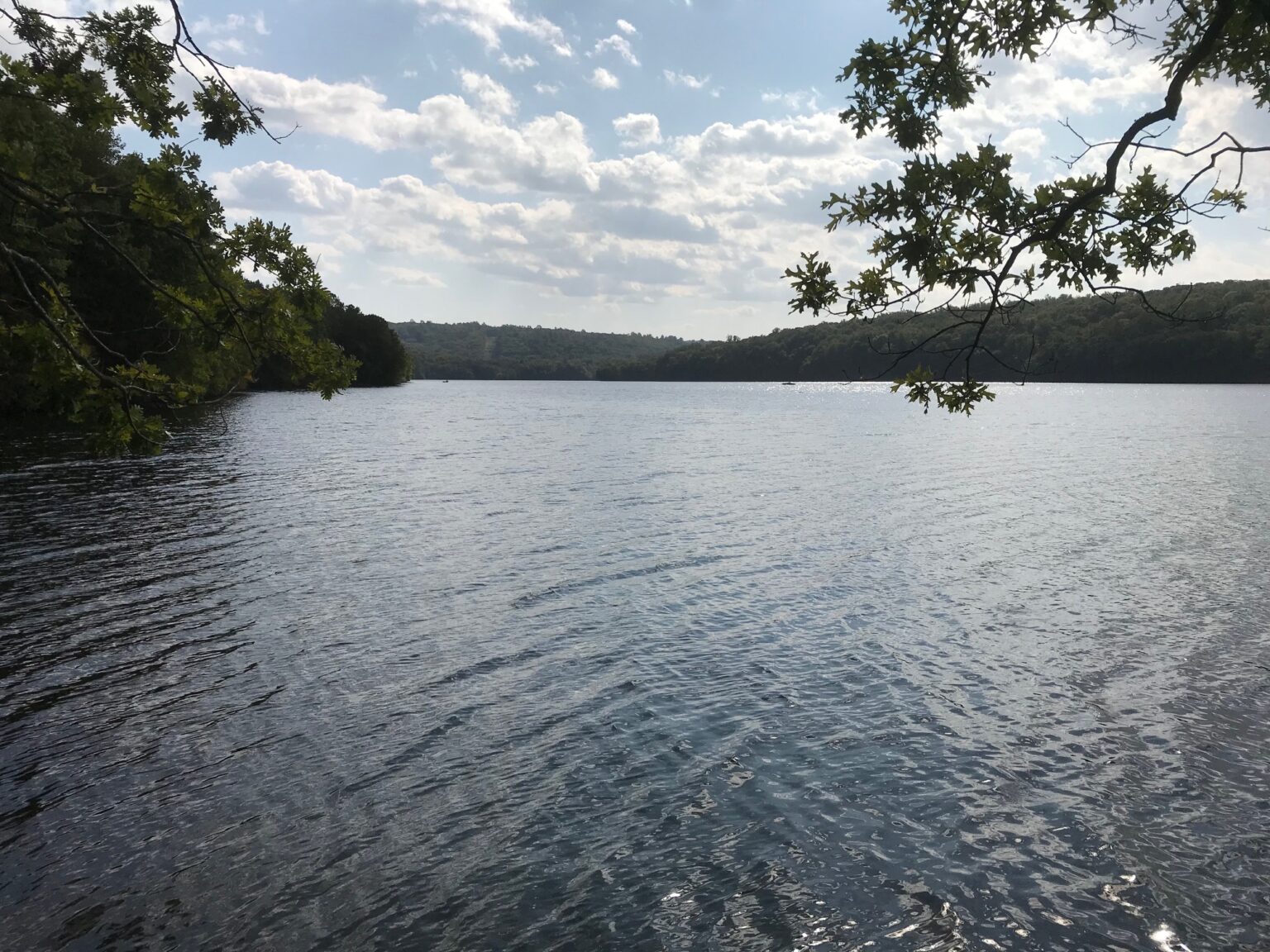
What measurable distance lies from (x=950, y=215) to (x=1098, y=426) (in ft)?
244

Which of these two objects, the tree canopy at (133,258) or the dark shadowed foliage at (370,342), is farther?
the dark shadowed foliage at (370,342)

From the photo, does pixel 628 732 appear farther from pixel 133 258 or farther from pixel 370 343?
pixel 370 343

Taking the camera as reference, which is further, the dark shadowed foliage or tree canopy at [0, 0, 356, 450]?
the dark shadowed foliage

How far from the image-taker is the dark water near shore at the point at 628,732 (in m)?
8.08

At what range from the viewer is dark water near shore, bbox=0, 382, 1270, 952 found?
26.5 ft

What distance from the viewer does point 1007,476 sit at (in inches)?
1610

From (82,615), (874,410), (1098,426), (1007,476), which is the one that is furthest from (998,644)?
(874,410)

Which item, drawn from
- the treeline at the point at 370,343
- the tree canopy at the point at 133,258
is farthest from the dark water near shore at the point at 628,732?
the treeline at the point at 370,343

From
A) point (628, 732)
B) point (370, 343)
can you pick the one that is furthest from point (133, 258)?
point (370, 343)

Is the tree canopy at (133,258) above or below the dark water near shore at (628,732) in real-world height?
above

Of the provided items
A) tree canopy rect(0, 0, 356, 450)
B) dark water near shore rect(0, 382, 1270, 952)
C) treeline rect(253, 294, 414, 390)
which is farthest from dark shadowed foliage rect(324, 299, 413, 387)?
tree canopy rect(0, 0, 356, 450)

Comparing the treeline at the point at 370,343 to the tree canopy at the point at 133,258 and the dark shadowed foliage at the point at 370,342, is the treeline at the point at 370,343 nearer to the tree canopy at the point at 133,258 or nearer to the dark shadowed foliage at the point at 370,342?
the dark shadowed foliage at the point at 370,342

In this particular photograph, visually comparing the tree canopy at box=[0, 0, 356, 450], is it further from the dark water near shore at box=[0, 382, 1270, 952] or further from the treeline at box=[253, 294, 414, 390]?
the treeline at box=[253, 294, 414, 390]

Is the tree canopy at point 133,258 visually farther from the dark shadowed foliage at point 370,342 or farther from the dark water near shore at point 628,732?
the dark shadowed foliage at point 370,342
